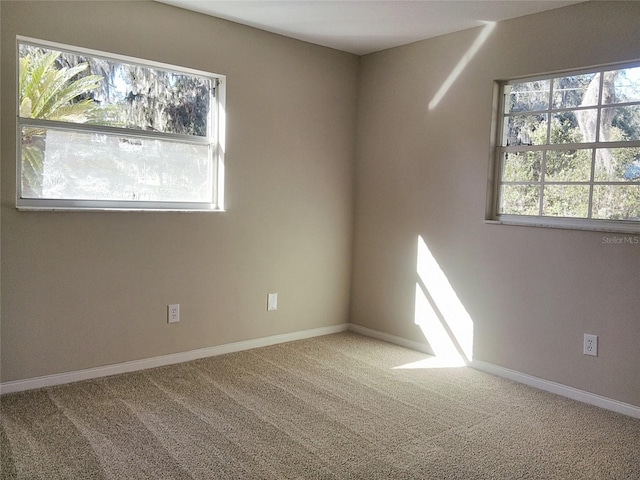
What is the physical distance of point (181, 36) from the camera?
353 cm

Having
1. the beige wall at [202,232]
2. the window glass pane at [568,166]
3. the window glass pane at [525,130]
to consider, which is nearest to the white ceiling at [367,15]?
the beige wall at [202,232]

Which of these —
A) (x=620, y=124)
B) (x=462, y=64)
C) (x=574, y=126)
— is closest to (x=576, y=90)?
(x=574, y=126)

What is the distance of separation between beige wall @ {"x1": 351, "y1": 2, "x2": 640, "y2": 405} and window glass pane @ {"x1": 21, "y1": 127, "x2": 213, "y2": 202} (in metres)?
1.51

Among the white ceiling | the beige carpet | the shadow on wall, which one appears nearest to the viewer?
the beige carpet

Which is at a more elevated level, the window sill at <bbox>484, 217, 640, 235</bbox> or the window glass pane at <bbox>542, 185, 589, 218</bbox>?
the window glass pane at <bbox>542, 185, 589, 218</bbox>

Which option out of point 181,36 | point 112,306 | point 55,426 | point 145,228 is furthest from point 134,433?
point 181,36

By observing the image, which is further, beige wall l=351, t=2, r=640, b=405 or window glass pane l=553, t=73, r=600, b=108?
window glass pane l=553, t=73, r=600, b=108

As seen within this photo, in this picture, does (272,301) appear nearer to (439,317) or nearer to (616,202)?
(439,317)

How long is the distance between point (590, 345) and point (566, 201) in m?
0.89

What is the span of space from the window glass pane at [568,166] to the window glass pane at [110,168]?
7.61 ft

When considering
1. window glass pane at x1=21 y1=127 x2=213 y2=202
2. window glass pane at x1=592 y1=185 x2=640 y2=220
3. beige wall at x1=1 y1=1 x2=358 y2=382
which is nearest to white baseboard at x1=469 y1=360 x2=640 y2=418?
window glass pane at x1=592 y1=185 x2=640 y2=220

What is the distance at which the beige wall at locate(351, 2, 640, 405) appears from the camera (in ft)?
10.2

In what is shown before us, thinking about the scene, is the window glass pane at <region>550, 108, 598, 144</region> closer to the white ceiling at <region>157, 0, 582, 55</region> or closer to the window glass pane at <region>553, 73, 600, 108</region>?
the window glass pane at <region>553, 73, 600, 108</region>

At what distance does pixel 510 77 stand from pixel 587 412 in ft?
7.03
